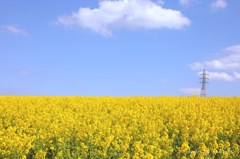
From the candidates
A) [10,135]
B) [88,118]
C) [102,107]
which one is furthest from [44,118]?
[102,107]

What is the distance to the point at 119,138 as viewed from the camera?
12.2 metres

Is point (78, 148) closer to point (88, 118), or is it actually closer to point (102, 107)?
point (88, 118)

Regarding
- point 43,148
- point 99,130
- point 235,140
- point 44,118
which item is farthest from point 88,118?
point 235,140

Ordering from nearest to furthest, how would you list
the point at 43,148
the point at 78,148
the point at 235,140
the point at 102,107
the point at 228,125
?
the point at 78,148
the point at 43,148
the point at 235,140
the point at 228,125
the point at 102,107

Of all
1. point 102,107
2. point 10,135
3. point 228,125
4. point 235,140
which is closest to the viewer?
point 10,135

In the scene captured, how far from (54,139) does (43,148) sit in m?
0.59

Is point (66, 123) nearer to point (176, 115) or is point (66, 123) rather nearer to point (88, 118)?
point (88, 118)

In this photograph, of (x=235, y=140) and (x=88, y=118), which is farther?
(x=88, y=118)

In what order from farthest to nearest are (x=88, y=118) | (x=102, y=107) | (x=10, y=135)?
1. (x=102, y=107)
2. (x=88, y=118)
3. (x=10, y=135)

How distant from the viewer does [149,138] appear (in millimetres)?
12180

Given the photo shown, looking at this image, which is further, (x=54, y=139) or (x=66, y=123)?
(x=66, y=123)

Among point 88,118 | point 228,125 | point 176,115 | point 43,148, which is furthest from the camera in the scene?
point 176,115

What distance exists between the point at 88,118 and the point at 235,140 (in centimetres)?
555

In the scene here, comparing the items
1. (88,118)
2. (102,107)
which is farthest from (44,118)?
(102,107)
